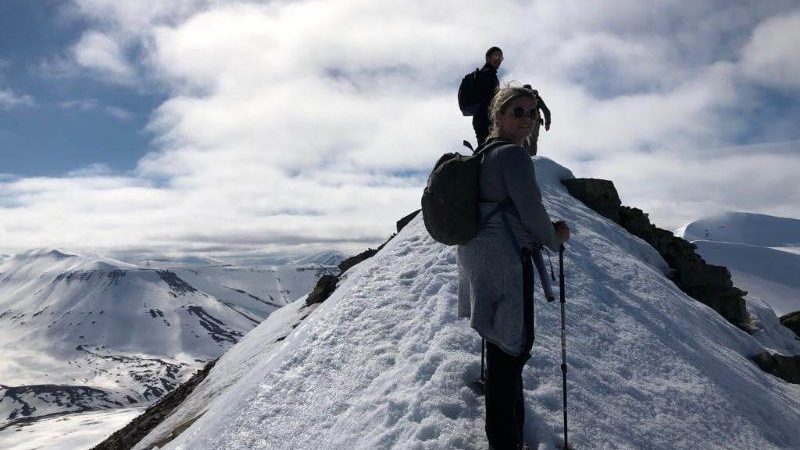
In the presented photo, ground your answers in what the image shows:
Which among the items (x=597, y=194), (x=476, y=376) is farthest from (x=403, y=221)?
(x=476, y=376)

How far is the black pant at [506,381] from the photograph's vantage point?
5.41 metres

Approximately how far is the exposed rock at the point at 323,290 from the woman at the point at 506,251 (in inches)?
507

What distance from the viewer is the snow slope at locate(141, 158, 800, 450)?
702 centimetres

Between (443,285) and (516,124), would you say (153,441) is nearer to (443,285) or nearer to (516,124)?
(443,285)

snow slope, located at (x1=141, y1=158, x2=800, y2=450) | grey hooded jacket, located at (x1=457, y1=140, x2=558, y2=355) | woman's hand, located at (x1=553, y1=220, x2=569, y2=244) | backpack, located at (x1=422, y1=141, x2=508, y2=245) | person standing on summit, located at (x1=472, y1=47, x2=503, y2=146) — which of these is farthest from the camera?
person standing on summit, located at (x1=472, y1=47, x2=503, y2=146)

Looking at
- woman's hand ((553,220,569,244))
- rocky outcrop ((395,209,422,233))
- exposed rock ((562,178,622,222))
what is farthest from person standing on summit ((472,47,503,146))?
woman's hand ((553,220,569,244))

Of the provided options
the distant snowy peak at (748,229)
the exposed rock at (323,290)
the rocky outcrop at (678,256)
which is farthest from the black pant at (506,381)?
the distant snowy peak at (748,229)

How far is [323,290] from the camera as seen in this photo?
18.7m

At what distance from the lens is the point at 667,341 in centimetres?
948

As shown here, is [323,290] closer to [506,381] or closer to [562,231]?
[506,381]

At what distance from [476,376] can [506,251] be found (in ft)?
9.89

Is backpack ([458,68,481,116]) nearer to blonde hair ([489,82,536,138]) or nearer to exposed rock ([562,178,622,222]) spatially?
exposed rock ([562,178,622,222])

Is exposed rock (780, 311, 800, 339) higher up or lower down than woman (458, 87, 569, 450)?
lower down

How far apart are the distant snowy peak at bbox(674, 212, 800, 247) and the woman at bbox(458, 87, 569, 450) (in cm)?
12634
